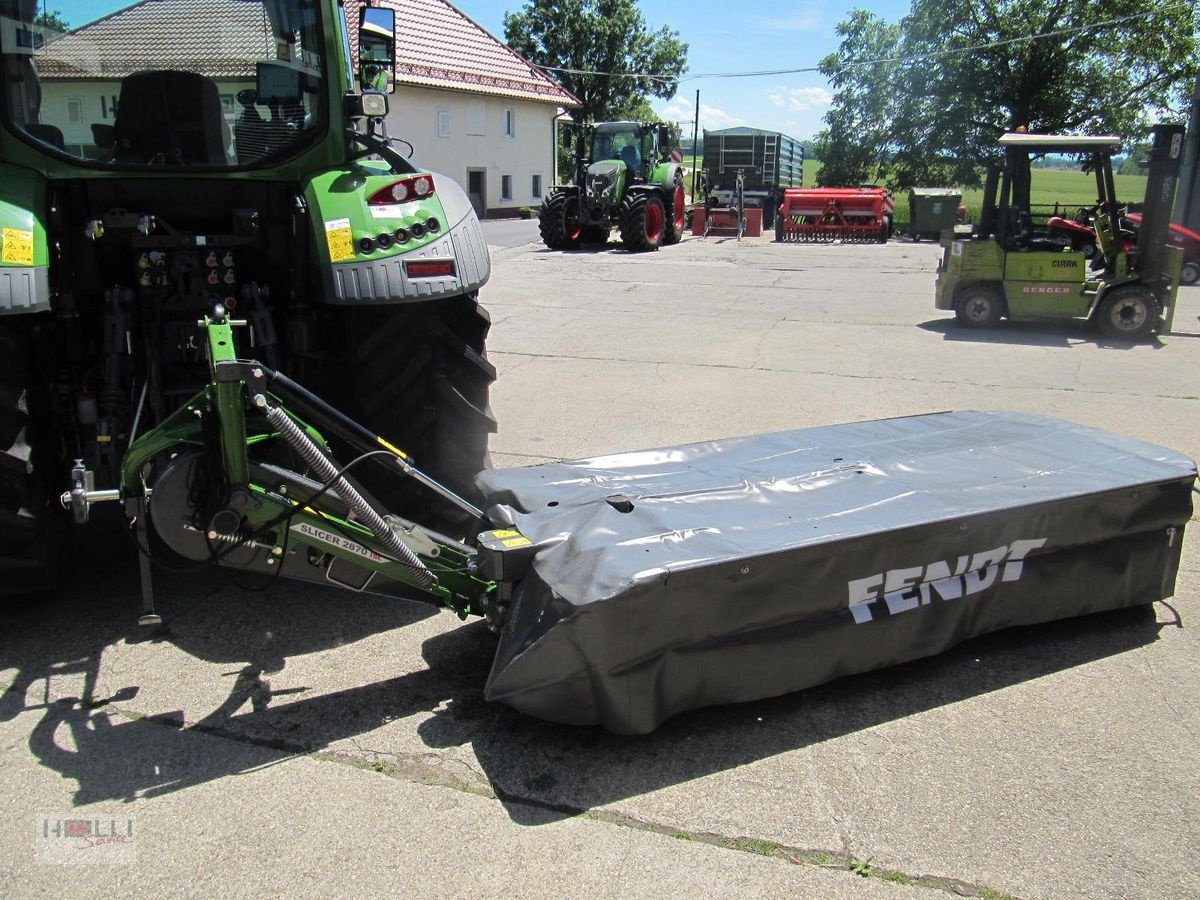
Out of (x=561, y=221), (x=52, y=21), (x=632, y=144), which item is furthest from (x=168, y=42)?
(x=632, y=144)

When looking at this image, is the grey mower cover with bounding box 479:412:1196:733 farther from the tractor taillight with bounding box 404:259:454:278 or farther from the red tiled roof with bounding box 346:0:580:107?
the red tiled roof with bounding box 346:0:580:107

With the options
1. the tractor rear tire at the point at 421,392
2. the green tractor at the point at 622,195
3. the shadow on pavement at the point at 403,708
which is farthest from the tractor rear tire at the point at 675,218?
the shadow on pavement at the point at 403,708

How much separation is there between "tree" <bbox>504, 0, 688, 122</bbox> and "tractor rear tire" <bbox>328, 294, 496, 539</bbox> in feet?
152

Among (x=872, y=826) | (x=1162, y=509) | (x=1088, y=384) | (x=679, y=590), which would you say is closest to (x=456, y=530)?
(x=679, y=590)

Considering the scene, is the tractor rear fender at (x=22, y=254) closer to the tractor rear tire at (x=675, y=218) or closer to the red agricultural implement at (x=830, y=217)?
the tractor rear tire at (x=675, y=218)

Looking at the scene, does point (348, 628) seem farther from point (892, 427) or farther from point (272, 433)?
point (892, 427)

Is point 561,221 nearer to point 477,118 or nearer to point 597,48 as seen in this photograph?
point 477,118

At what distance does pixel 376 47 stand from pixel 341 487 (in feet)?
7.55

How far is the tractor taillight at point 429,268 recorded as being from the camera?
157 inches

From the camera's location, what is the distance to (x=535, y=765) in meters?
2.92

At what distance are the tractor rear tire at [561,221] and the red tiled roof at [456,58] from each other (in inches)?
412

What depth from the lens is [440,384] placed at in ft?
14.0

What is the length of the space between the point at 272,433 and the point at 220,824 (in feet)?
3.66

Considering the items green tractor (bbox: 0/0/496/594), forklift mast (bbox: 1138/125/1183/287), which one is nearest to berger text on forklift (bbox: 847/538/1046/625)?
green tractor (bbox: 0/0/496/594)
